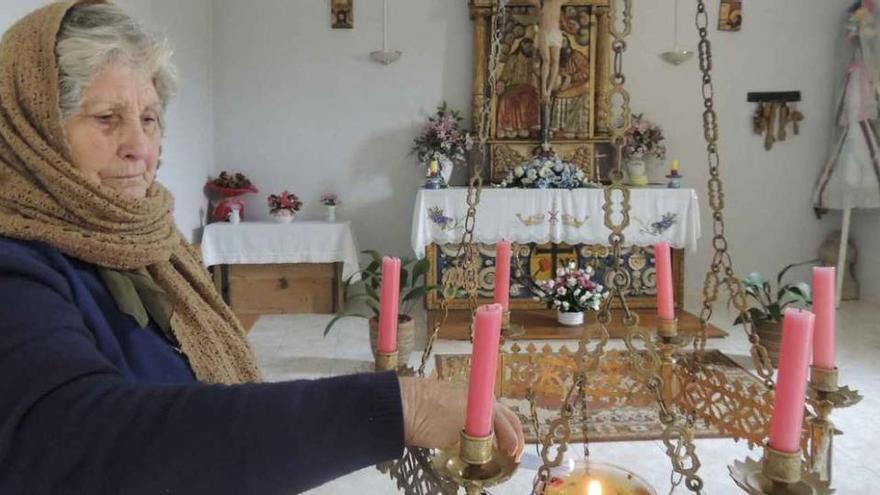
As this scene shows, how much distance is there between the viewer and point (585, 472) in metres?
0.97

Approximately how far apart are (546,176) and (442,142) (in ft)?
2.53

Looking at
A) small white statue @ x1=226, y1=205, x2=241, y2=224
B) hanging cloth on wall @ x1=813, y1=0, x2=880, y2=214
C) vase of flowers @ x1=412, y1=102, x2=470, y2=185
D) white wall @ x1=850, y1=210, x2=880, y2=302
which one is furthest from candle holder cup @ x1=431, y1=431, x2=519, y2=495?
white wall @ x1=850, y1=210, x2=880, y2=302

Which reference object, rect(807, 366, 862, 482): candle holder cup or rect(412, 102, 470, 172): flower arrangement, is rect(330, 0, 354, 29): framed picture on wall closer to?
rect(412, 102, 470, 172): flower arrangement

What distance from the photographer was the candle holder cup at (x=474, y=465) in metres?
0.56

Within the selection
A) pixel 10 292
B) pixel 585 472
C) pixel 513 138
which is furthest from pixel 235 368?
pixel 513 138

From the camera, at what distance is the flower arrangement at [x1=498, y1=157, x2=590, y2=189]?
4059mm

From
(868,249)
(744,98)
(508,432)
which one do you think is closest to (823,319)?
(508,432)

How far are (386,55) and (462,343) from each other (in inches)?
82.8

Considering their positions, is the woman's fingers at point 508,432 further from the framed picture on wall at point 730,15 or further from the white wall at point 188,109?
the framed picture on wall at point 730,15

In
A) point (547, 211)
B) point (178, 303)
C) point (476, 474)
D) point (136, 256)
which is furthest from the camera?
point (547, 211)

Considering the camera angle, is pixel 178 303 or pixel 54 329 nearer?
pixel 54 329

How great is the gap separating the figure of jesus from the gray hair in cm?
370

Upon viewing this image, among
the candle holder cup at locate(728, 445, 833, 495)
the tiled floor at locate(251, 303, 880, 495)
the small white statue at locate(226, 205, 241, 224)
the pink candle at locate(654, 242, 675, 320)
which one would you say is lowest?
the tiled floor at locate(251, 303, 880, 495)

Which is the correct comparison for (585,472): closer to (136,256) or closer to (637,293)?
(136,256)
